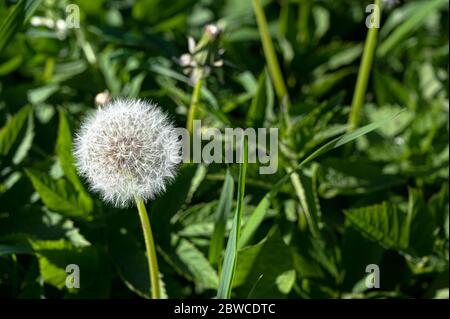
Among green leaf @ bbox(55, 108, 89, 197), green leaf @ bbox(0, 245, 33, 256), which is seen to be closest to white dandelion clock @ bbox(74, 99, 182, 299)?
green leaf @ bbox(0, 245, 33, 256)

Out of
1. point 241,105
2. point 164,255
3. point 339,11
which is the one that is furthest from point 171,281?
point 339,11

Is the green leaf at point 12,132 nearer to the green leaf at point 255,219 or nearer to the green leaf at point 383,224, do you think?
the green leaf at point 255,219

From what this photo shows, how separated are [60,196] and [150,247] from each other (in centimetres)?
40

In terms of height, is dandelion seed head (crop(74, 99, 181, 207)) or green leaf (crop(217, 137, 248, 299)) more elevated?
dandelion seed head (crop(74, 99, 181, 207))

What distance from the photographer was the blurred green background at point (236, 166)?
1749 mm

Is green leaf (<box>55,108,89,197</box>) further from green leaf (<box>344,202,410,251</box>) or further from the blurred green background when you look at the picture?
green leaf (<box>344,202,410,251</box>)

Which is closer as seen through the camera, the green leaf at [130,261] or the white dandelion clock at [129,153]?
the white dandelion clock at [129,153]

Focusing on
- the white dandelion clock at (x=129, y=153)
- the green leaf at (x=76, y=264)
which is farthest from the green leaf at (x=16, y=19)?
the green leaf at (x=76, y=264)

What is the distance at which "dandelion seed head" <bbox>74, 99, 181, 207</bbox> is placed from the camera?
1.35 m

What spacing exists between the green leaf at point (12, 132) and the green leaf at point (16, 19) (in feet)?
1.11

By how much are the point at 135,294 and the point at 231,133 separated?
1.73 ft

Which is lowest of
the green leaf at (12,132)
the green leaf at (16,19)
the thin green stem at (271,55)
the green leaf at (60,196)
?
the green leaf at (60,196)
